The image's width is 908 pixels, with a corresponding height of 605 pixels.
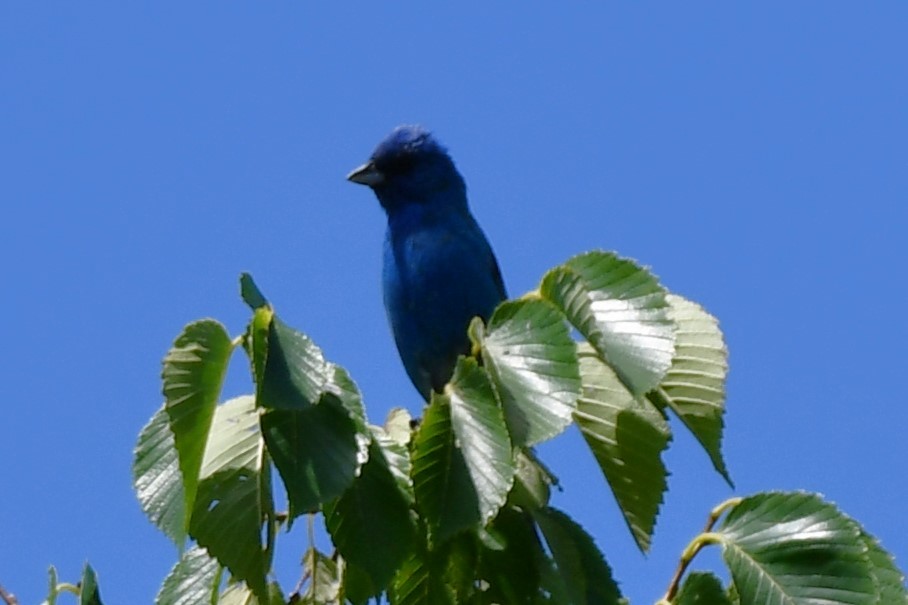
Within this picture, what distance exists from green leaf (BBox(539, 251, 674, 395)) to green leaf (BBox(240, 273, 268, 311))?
0.55 m

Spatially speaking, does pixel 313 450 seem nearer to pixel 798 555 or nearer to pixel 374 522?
pixel 374 522

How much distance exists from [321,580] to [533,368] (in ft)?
2.67

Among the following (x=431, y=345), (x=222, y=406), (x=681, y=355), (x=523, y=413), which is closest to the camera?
(x=523, y=413)

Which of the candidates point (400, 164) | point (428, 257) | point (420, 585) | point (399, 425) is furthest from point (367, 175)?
point (420, 585)

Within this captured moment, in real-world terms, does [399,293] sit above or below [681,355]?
above

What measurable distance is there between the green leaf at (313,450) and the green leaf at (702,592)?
2.36ft

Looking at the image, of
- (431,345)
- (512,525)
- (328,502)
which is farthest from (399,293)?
(328,502)

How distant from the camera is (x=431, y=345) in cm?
664

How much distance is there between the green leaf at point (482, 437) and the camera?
2.45 metres

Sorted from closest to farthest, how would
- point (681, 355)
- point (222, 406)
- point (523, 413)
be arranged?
point (523, 413)
point (222, 406)
point (681, 355)

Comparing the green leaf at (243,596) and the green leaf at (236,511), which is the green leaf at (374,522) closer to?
the green leaf at (236,511)

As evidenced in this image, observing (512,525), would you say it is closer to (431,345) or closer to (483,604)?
(483,604)

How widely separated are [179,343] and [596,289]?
0.80 metres

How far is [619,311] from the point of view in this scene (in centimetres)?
259
